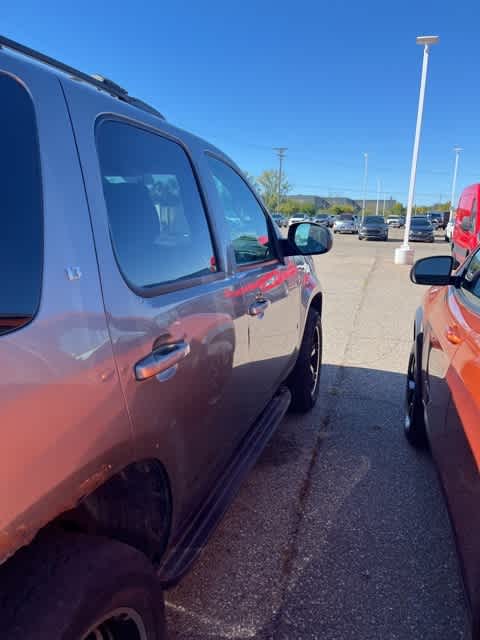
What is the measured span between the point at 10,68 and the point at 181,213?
37.8 inches

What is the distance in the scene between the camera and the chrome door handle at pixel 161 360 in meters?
1.38

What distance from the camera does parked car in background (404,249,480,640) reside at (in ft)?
4.85

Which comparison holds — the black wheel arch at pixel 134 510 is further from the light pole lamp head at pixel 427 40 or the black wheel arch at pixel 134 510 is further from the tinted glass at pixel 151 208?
the light pole lamp head at pixel 427 40

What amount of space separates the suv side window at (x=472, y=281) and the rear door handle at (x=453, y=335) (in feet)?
0.51

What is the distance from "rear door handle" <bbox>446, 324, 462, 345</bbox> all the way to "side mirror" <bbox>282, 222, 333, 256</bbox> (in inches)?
39.2

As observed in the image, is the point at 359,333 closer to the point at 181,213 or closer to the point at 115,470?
the point at 181,213

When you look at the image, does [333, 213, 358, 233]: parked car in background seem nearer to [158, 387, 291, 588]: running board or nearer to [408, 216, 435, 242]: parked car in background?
[408, 216, 435, 242]: parked car in background

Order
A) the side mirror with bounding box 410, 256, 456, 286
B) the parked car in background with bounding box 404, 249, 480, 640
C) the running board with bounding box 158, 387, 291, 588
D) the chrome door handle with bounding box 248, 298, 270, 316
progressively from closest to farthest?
the parked car in background with bounding box 404, 249, 480, 640, the running board with bounding box 158, 387, 291, 588, the chrome door handle with bounding box 248, 298, 270, 316, the side mirror with bounding box 410, 256, 456, 286

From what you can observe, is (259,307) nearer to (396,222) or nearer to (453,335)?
(453,335)

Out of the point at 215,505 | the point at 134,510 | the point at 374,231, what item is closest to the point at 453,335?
the point at 215,505

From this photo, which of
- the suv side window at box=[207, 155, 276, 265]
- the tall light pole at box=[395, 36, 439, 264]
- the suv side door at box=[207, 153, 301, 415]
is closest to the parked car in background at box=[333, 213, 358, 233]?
the tall light pole at box=[395, 36, 439, 264]

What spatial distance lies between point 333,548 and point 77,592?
166 cm

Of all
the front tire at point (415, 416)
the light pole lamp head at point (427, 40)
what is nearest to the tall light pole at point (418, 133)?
the light pole lamp head at point (427, 40)

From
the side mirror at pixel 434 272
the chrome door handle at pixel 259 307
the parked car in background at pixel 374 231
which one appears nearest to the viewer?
the chrome door handle at pixel 259 307
